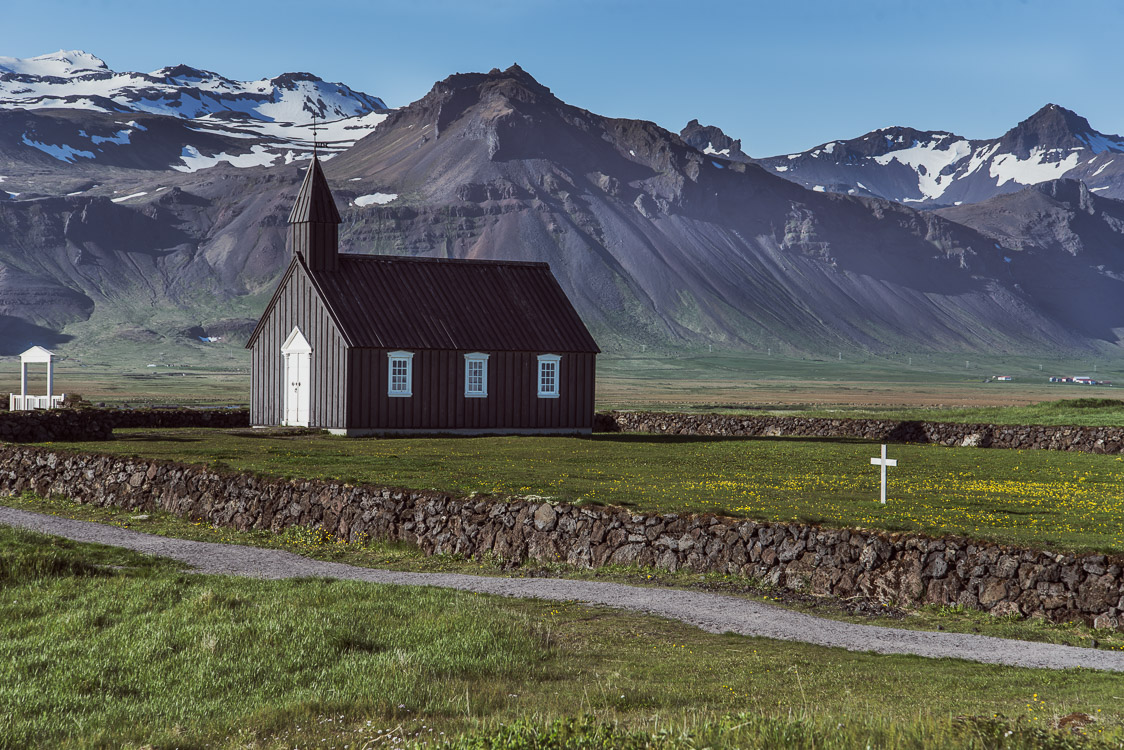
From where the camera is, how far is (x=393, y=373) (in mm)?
52156

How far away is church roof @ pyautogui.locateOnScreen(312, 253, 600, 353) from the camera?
52.8 meters

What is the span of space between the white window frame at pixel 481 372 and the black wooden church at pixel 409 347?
0.05 m

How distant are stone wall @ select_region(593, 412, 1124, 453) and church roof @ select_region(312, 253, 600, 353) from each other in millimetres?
6789

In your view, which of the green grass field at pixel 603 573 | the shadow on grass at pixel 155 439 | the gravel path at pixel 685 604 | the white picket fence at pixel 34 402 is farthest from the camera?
the white picket fence at pixel 34 402

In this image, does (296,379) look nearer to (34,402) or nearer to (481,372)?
(481,372)

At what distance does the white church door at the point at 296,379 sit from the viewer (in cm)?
5328

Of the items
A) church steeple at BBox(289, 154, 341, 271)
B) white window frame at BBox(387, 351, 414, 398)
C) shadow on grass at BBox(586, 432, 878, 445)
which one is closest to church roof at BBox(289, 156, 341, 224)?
church steeple at BBox(289, 154, 341, 271)

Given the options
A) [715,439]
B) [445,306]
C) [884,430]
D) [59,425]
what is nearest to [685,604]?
[59,425]

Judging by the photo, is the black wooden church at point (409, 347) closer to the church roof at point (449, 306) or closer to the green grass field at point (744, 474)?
the church roof at point (449, 306)

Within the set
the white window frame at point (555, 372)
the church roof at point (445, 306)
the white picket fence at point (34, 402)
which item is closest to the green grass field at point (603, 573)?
the church roof at point (445, 306)

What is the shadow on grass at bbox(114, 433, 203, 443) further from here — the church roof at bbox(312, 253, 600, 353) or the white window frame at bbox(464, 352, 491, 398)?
the white window frame at bbox(464, 352, 491, 398)

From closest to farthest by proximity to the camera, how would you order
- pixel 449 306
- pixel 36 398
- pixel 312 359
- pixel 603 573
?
1. pixel 603 573
2. pixel 312 359
3. pixel 36 398
4. pixel 449 306

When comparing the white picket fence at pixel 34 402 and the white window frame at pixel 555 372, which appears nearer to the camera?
the white picket fence at pixel 34 402

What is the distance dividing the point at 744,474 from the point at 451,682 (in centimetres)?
2205
